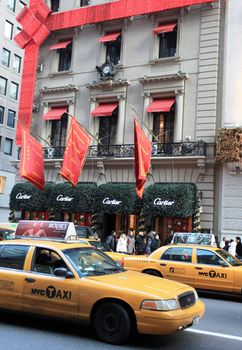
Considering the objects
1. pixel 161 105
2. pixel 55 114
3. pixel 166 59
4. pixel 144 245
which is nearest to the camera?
pixel 144 245

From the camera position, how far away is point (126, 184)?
2419cm

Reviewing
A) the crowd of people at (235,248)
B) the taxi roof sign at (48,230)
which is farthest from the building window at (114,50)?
the taxi roof sign at (48,230)

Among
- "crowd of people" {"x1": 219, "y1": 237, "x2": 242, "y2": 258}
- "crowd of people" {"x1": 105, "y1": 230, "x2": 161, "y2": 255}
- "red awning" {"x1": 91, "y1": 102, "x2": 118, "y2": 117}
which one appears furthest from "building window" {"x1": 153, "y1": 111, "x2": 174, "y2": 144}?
"crowd of people" {"x1": 219, "y1": 237, "x2": 242, "y2": 258}

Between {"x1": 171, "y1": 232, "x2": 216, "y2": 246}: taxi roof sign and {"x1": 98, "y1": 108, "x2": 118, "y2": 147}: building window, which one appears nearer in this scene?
{"x1": 171, "y1": 232, "x2": 216, "y2": 246}: taxi roof sign

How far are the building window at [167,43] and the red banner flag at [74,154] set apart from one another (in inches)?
302

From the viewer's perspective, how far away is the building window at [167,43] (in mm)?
25359

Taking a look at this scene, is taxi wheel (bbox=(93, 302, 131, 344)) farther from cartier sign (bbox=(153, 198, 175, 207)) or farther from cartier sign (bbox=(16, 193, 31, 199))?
cartier sign (bbox=(16, 193, 31, 199))

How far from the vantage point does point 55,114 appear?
27.8 m

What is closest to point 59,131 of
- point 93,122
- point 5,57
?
point 93,122

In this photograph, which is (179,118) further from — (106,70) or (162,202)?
(106,70)

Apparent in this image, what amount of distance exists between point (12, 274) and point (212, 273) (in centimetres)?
634

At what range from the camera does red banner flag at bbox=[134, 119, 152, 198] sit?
19.6 metres

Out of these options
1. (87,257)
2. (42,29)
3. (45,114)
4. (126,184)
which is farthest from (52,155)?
(87,257)

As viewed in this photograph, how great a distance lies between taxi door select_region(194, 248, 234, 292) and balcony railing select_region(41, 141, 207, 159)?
1045cm
